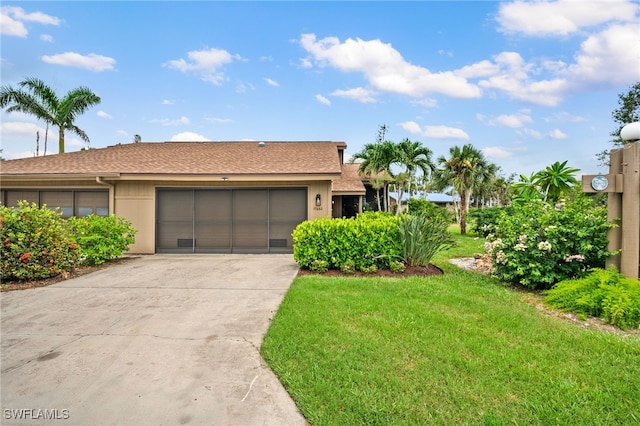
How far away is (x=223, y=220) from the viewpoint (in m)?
10.8

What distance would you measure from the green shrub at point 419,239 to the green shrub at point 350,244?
178mm

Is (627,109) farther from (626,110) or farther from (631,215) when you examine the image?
(631,215)

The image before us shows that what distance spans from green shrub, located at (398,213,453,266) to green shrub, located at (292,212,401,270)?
178 millimetres

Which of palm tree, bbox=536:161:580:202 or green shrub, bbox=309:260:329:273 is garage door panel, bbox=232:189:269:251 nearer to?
green shrub, bbox=309:260:329:273

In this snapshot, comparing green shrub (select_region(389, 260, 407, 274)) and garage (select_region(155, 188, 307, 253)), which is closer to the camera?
green shrub (select_region(389, 260, 407, 274))

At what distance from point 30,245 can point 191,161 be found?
18.7ft

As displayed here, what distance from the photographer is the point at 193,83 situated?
48.9 feet

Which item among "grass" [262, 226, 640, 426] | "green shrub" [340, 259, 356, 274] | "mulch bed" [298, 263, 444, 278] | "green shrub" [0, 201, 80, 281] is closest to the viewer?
"grass" [262, 226, 640, 426]

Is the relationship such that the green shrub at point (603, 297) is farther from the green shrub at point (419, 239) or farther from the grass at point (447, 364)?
the green shrub at point (419, 239)

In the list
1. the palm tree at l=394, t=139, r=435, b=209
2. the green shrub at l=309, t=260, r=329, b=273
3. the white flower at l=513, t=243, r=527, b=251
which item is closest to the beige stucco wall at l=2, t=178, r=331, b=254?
the green shrub at l=309, t=260, r=329, b=273

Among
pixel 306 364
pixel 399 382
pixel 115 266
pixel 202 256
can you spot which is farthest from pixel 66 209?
pixel 399 382

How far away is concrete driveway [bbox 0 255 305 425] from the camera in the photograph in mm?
2439

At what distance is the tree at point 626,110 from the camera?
19.8m

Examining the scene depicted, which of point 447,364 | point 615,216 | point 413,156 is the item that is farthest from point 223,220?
point 413,156
